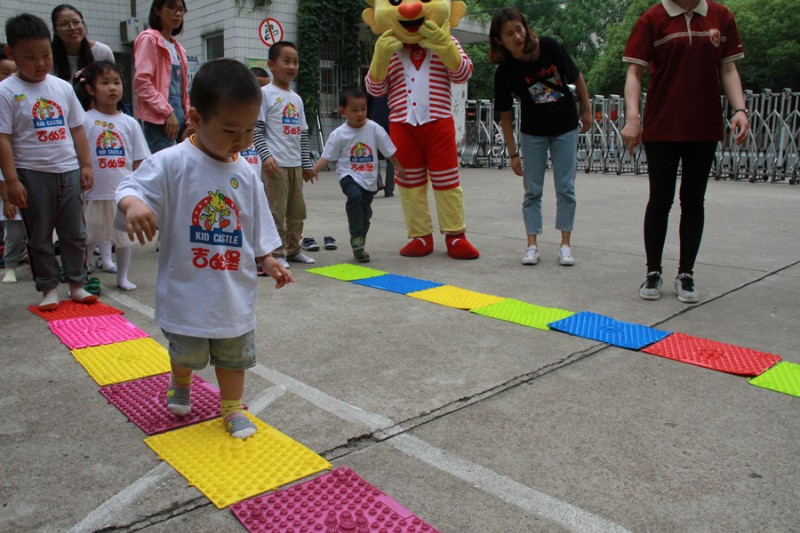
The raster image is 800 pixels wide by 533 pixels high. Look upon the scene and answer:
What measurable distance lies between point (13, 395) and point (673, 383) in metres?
2.77

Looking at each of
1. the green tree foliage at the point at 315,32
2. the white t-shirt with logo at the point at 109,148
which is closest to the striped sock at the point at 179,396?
the white t-shirt with logo at the point at 109,148

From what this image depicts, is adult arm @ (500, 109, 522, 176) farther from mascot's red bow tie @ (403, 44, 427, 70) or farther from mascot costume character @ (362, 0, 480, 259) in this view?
mascot's red bow tie @ (403, 44, 427, 70)

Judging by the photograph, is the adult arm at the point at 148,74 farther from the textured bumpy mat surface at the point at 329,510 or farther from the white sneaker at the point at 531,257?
the textured bumpy mat surface at the point at 329,510

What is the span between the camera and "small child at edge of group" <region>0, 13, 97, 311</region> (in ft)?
12.4

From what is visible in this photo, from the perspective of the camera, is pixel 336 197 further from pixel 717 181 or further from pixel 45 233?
pixel 717 181

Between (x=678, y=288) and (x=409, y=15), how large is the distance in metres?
2.89

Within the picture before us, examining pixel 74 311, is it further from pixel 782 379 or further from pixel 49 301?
pixel 782 379

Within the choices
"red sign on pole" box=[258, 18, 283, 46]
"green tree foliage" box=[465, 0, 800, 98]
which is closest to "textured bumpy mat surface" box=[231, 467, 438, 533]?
"red sign on pole" box=[258, 18, 283, 46]

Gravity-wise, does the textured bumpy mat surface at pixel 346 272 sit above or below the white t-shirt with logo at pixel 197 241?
below

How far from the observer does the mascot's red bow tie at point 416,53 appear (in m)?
5.54

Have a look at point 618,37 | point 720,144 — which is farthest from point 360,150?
point 618,37

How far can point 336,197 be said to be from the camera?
10.3 meters

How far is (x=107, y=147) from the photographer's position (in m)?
4.71

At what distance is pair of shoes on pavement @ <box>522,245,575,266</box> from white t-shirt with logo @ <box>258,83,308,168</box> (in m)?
2.00
